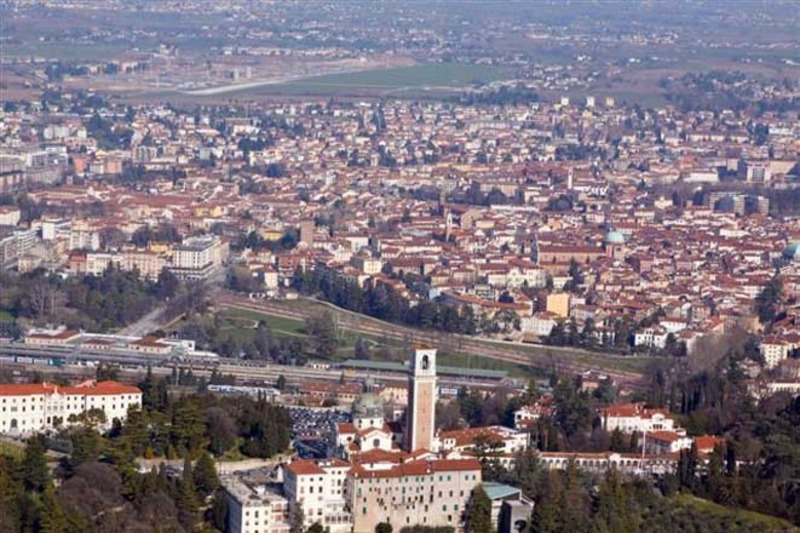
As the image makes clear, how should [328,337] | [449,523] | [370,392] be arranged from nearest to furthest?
[449,523], [370,392], [328,337]

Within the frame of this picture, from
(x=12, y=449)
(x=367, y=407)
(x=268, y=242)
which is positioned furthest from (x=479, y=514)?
(x=268, y=242)

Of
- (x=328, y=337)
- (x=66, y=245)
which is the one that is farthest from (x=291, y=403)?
(x=66, y=245)

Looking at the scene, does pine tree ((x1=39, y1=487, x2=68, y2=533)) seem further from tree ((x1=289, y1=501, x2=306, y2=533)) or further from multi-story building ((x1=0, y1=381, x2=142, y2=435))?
multi-story building ((x1=0, y1=381, x2=142, y2=435))

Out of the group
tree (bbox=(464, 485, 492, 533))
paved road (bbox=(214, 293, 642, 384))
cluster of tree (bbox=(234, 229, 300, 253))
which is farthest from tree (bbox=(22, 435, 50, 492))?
cluster of tree (bbox=(234, 229, 300, 253))

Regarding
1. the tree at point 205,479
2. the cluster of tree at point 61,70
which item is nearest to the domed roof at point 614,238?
the tree at point 205,479

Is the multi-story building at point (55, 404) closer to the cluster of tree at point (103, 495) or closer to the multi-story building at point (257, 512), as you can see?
the cluster of tree at point (103, 495)

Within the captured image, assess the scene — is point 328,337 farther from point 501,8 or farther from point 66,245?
point 501,8

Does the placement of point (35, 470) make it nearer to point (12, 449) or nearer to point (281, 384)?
point (12, 449)
